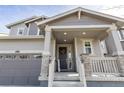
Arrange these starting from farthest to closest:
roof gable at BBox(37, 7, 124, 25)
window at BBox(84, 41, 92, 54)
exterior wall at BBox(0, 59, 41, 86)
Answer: window at BBox(84, 41, 92, 54), exterior wall at BBox(0, 59, 41, 86), roof gable at BBox(37, 7, 124, 25)

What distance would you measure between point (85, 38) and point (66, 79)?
364cm

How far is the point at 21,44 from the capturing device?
714cm

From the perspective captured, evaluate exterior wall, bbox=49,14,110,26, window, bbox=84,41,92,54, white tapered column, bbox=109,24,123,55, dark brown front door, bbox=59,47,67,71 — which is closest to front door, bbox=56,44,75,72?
dark brown front door, bbox=59,47,67,71

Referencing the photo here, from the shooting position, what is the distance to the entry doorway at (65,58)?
7.54 metres

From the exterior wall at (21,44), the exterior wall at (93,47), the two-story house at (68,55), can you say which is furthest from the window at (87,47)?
the exterior wall at (21,44)

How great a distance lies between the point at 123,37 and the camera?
8.99 m

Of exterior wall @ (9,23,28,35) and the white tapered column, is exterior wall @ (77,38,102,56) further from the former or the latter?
exterior wall @ (9,23,28,35)

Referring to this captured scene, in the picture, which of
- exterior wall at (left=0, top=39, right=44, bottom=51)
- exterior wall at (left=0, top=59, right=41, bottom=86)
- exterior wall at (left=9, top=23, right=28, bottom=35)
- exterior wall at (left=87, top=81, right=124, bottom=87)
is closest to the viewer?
exterior wall at (left=87, top=81, right=124, bottom=87)

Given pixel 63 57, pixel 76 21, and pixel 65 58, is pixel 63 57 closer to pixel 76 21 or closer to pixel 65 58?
pixel 65 58

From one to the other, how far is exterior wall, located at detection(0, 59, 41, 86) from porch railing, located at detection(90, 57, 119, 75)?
3.02m

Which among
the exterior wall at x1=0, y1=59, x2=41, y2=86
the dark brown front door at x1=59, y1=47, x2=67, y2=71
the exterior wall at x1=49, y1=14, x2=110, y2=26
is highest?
the exterior wall at x1=49, y1=14, x2=110, y2=26

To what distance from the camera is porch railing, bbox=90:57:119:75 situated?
4992 millimetres
